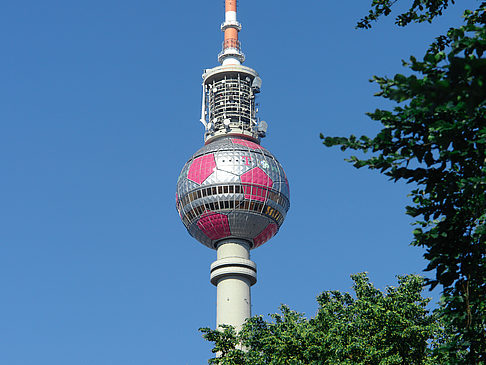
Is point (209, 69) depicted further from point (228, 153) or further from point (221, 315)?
point (221, 315)

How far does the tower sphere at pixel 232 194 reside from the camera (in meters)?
94.4

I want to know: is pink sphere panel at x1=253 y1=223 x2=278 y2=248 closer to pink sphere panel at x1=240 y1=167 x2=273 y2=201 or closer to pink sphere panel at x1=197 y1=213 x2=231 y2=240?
pink sphere panel at x1=197 y1=213 x2=231 y2=240

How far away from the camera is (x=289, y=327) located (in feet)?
159

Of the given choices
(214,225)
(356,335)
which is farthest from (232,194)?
(356,335)

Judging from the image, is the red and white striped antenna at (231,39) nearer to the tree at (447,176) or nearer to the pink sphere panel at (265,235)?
the pink sphere panel at (265,235)

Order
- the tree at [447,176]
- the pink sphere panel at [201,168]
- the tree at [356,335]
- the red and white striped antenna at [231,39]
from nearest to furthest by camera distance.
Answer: the tree at [447,176] → the tree at [356,335] → the pink sphere panel at [201,168] → the red and white striped antenna at [231,39]

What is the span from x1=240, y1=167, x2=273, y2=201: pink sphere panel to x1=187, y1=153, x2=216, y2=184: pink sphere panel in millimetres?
4733

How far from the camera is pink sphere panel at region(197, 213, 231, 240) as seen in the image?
95.2 meters

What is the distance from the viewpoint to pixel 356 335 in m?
46.2

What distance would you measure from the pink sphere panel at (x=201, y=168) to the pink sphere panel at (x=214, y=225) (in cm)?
485

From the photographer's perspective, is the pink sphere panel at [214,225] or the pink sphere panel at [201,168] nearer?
the pink sphere panel at [214,225]

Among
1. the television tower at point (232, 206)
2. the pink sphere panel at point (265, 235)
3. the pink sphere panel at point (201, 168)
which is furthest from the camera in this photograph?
the pink sphere panel at point (265, 235)

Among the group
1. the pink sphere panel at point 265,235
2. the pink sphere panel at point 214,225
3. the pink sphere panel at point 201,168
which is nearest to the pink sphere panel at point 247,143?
the pink sphere panel at point 201,168

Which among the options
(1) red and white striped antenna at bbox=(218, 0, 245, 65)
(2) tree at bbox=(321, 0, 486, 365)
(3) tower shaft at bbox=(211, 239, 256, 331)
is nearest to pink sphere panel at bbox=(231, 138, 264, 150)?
(3) tower shaft at bbox=(211, 239, 256, 331)
